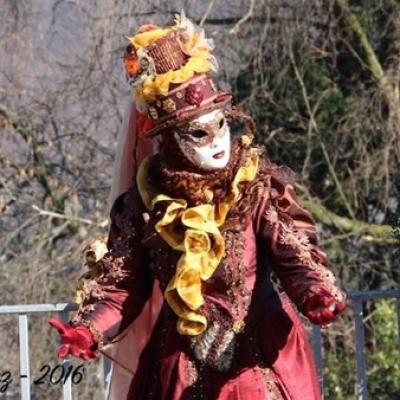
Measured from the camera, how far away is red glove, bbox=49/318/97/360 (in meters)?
2.70

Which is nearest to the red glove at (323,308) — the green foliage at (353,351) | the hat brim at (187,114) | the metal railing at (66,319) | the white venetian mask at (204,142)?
the white venetian mask at (204,142)

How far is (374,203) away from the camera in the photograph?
248 inches

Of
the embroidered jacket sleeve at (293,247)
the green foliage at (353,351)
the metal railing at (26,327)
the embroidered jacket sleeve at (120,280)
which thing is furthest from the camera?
the green foliage at (353,351)

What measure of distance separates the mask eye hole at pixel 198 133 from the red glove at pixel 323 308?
42 centimetres

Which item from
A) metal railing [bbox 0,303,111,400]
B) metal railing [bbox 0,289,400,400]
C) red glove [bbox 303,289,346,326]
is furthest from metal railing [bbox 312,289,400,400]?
red glove [bbox 303,289,346,326]

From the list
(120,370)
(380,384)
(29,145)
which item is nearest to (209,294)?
(120,370)

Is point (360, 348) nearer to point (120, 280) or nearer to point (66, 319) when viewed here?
point (66, 319)

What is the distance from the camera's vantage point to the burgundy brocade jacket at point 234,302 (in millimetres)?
2812

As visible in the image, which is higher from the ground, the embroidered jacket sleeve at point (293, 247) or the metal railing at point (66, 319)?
the embroidered jacket sleeve at point (293, 247)

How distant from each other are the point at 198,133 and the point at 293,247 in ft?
1.05

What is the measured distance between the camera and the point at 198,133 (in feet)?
9.14

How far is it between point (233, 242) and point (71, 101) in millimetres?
3444

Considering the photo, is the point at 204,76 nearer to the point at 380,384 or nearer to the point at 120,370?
the point at 120,370

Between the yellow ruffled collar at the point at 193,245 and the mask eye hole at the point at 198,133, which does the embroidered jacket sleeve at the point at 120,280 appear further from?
the mask eye hole at the point at 198,133
